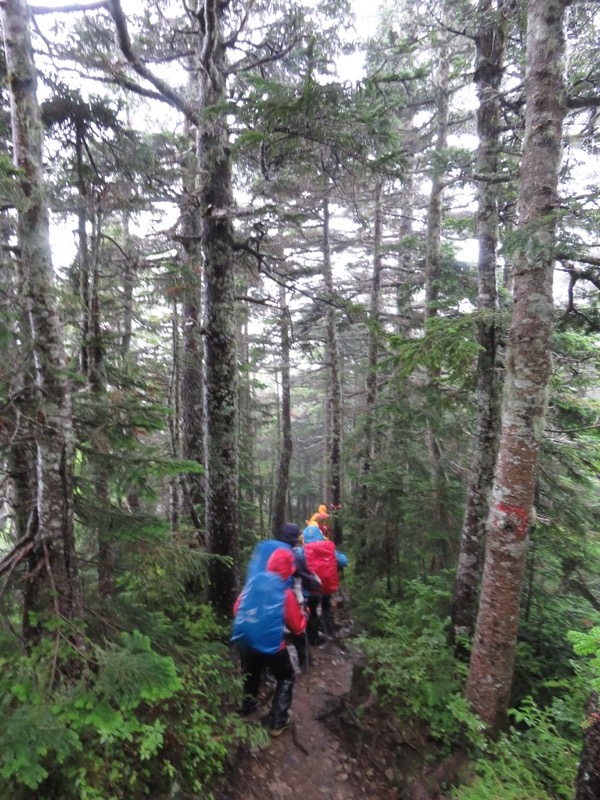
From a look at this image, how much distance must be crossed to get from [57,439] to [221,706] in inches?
170

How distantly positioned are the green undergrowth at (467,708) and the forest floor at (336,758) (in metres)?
0.23

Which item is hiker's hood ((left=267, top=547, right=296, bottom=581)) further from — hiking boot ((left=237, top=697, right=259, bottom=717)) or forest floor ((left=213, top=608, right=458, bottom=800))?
forest floor ((left=213, top=608, right=458, bottom=800))

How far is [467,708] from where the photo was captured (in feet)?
17.6

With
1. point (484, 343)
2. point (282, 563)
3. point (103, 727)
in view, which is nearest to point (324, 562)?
point (282, 563)

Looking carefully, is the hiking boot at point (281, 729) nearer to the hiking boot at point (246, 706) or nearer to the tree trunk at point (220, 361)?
the hiking boot at point (246, 706)

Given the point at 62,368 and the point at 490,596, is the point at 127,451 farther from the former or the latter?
the point at 490,596

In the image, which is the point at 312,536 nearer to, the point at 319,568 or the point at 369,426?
the point at 319,568

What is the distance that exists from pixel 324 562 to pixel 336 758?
3145 mm

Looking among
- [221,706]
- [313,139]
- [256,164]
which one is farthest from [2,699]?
[256,164]

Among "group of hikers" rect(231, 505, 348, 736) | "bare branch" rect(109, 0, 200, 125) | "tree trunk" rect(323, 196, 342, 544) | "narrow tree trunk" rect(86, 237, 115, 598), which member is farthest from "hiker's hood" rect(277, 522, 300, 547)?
"tree trunk" rect(323, 196, 342, 544)

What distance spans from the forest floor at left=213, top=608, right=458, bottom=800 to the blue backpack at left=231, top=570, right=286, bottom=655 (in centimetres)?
133

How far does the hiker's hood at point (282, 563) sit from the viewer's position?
17.2ft

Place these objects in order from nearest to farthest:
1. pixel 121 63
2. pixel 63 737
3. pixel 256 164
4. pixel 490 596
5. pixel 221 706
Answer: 1. pixel 63 737
2. pixel 490 596
3. pixel 221 706
4. pixel 121 63
5. pixel 256 164

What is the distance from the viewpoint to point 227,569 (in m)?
7.70
